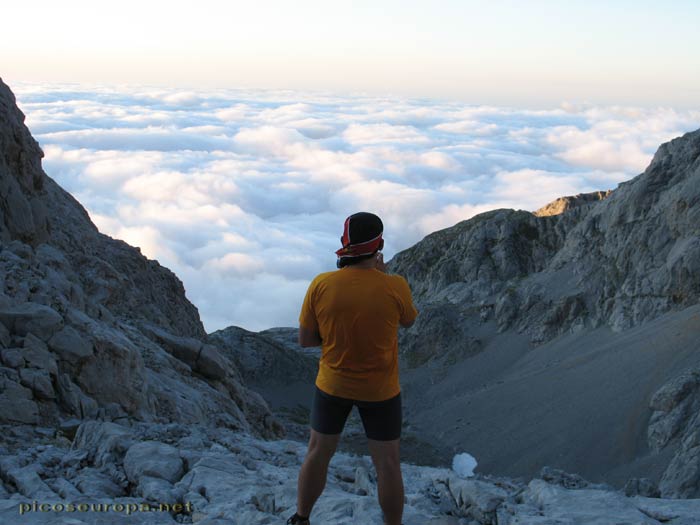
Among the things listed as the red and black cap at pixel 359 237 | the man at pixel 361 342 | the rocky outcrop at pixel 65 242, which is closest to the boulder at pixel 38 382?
the rocky outcrop at pixel 65 242

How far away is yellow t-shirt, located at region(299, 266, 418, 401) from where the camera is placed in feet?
18.9

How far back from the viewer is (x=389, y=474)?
6137 millimetres

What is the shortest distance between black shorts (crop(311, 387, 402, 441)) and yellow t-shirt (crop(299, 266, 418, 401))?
73mm

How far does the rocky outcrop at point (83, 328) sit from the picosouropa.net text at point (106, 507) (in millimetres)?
3451

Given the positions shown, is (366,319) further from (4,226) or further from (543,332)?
(543,332)

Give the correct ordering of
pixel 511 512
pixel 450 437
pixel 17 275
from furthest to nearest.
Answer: pixel 450 437 → pixel 17 275 → pixel 511 512

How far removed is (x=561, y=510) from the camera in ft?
23.6

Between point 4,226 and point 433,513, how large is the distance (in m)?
12.7

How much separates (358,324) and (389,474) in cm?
138

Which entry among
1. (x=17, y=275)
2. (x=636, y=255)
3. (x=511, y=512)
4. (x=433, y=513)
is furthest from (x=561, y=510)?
(x=636, y=255)

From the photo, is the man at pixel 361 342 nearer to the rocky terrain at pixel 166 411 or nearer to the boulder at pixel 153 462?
the rocky terrain at pixel 166 411

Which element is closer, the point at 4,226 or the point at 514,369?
the point at 4,226

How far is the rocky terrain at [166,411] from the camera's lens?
7.34m

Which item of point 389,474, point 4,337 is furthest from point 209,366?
point 389,474
